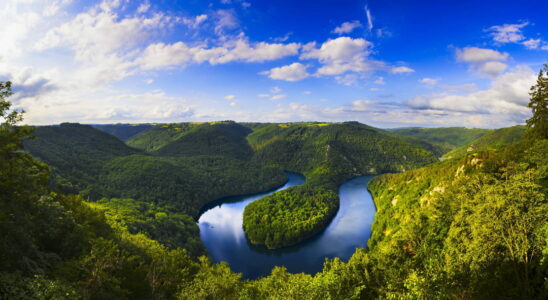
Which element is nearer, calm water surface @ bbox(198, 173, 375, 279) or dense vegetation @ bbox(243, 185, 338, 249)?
calm water surface @ bbox(198, 173, 375, 279)

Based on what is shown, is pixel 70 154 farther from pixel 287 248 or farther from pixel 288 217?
pixel 287 248

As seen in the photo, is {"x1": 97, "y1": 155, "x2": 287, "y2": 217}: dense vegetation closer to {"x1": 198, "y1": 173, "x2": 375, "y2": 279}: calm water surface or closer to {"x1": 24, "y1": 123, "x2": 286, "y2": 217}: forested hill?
{"x1": 24, "y1": 123, "x2": 286, "y2": 217}: forested hill

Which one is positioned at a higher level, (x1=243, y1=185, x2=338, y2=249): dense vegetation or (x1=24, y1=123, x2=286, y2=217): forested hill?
(x1=24, y1=123, x2=286, y2=217): forested hill

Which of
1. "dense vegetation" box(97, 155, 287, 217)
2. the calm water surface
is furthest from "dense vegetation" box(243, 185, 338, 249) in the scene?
"dense vegetation" box(97, 155, 287, 217)

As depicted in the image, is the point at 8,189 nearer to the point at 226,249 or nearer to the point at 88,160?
the point at 226,249

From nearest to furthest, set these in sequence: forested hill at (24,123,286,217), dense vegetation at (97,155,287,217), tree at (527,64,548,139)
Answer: tree at (527,64,548,139) < forested hill at (24,123,286,217) < dense vegetation at (97,155,287,217)

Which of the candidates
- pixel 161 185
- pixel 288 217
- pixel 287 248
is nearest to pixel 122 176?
pixel 161 185
